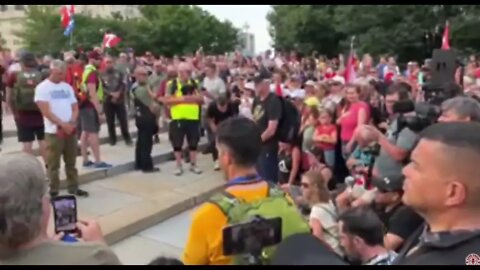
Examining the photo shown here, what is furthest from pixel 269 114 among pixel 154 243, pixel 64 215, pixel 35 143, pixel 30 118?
pixel 64 215

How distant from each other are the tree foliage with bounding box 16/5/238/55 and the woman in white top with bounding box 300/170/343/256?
3798cm

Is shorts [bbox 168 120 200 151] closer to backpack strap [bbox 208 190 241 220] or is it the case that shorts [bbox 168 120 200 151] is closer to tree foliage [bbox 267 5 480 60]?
backpack strap [bbox 208 190 241 220]

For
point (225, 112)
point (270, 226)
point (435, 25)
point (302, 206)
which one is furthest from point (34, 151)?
point (435, 25)

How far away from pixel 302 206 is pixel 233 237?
9.44 ft

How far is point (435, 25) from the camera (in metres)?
27.4

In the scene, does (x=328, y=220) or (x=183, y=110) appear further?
(x=183, y=110)

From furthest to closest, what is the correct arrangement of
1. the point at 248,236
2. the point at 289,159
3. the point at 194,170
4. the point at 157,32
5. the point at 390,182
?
the point at 157,32, the point at 194,170, the point at 289,159, the point at 390,182, the point at 248,236

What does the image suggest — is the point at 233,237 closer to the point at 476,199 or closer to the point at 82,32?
the point at 476,199

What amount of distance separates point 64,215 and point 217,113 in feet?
21.8

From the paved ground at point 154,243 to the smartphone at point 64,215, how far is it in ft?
11.1

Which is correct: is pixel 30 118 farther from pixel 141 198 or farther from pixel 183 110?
pixel 183 110

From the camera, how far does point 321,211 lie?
468 cm

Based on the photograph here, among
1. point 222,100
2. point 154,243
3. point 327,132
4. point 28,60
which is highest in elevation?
point 28,60

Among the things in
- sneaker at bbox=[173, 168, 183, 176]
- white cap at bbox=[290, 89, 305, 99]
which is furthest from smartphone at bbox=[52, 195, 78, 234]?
white cap at bbox=[290, 89, 305, 99]
